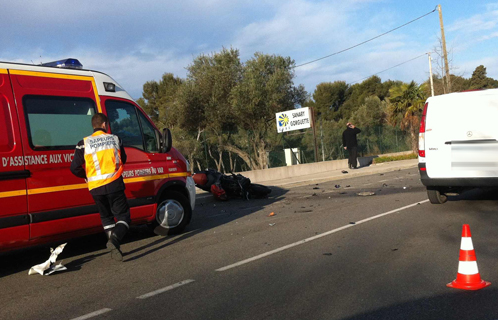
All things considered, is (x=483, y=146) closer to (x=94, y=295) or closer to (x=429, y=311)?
(x=429, y=311)

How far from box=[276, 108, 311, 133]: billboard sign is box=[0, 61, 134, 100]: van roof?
52.3 feet

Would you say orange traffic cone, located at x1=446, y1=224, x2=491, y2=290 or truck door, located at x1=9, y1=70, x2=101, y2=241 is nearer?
orange traffic cone, located at x1=446, y1=224, x2=491, y2=290

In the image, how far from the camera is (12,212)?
5.73 meters

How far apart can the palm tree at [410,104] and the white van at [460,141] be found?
75.8ft

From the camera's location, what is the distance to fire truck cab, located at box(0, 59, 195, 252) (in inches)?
229

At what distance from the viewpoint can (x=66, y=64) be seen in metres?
6.90

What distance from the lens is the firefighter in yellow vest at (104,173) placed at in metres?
5.96

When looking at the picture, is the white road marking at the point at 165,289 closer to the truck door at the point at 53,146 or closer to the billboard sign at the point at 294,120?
the truck door at the point at 53,146

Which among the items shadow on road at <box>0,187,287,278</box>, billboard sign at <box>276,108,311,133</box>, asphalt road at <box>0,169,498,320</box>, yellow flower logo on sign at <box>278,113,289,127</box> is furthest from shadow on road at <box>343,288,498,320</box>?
yellow flower logo on sign at <box>278,113,289,127</box>

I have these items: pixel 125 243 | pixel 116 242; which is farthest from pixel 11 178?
pixel 125 243

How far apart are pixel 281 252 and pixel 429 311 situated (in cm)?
254

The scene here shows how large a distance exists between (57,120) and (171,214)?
2.37 metres

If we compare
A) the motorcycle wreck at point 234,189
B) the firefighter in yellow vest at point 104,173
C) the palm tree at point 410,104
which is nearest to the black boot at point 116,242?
the firefighter in yellow vest at point 104,173

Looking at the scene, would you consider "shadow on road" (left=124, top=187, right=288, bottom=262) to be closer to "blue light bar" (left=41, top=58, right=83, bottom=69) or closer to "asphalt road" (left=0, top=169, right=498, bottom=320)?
"asphalt road" (left=0, top=169, right=498, bottom=320)
